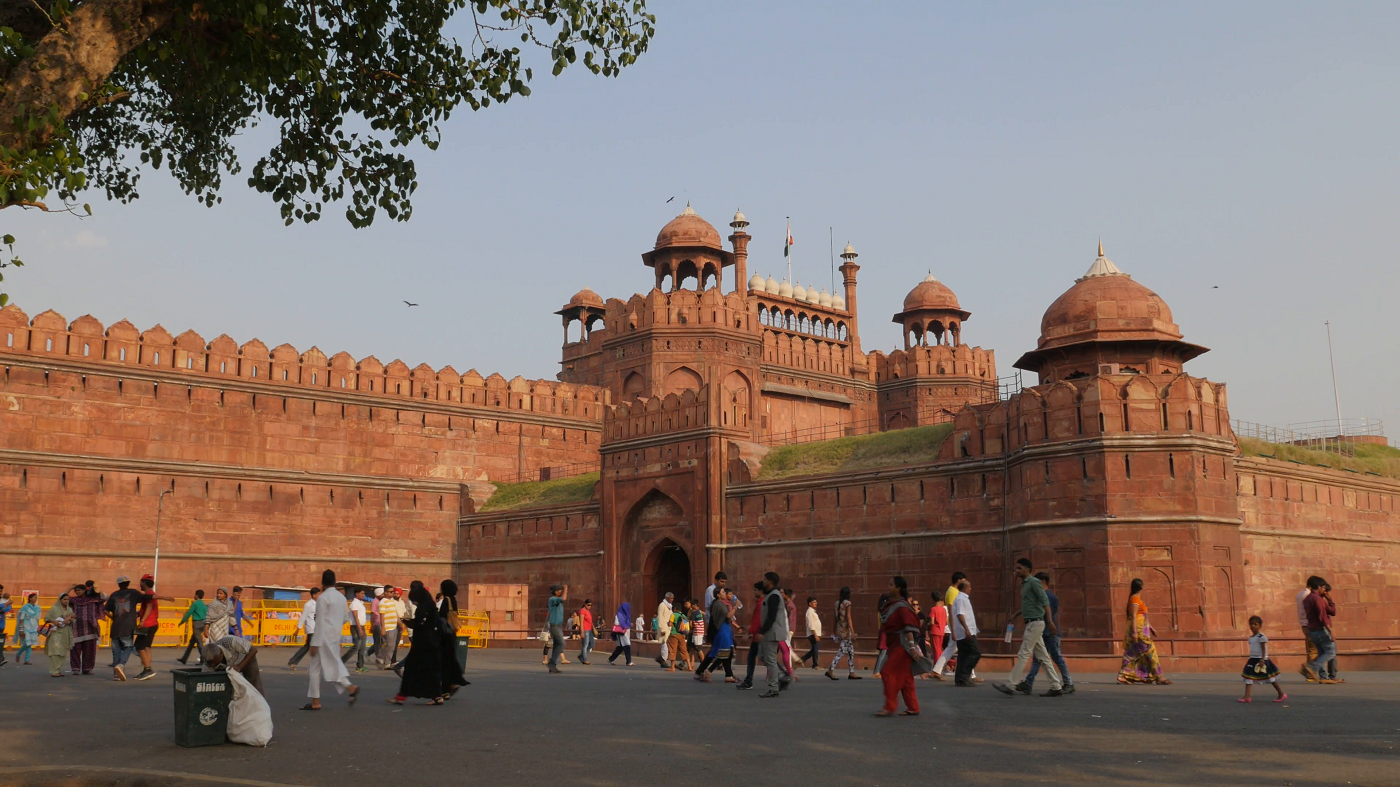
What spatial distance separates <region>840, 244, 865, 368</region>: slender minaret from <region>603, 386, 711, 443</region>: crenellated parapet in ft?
48.9

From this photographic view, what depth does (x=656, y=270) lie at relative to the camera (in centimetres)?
3762

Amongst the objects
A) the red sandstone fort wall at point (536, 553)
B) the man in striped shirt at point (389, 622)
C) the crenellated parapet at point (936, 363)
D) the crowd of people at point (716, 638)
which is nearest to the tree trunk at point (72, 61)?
the crowd of people at point (716, 638)

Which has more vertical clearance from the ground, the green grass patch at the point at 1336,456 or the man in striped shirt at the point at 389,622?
the green grass patch at the point at 1336,456

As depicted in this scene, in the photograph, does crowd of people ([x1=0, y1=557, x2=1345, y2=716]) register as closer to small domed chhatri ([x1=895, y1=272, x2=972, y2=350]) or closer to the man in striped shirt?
the man in striped shirt

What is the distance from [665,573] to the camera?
2834 cm

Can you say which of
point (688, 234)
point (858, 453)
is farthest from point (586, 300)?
point (858, 453)

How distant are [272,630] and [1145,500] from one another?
1689 centimetres

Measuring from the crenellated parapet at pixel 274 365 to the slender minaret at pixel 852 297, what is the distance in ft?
31.6

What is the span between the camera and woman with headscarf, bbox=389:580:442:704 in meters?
10.6

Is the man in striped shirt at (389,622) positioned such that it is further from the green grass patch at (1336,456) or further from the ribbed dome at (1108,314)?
the green grass patch at (1336,456)

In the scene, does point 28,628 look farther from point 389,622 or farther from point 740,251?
point 740,251

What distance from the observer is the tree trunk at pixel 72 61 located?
6.98 meters

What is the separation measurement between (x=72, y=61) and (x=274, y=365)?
2577 cm

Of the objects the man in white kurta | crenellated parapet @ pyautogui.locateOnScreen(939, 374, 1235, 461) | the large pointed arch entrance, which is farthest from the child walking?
the large pointed arch entrance
